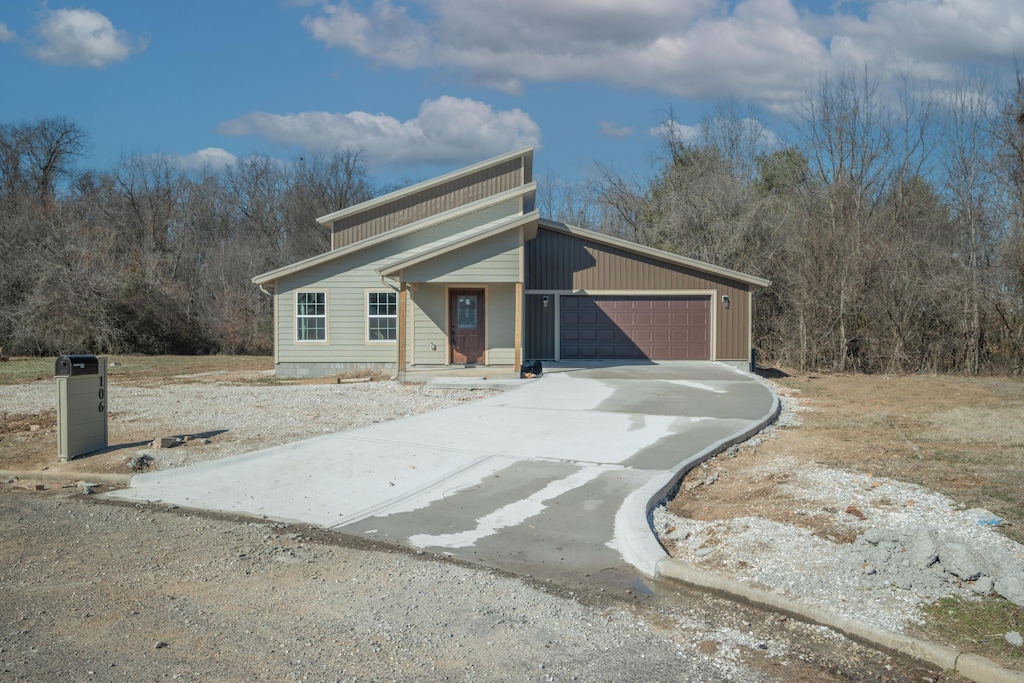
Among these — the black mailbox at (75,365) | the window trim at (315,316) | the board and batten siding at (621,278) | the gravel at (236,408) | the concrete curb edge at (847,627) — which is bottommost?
the concrete curb edge at (847,627)

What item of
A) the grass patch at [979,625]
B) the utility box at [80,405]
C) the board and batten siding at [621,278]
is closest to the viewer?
the grass patch at [979,625]

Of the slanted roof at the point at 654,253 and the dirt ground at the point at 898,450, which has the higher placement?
the slanted roof at the point at 654,253

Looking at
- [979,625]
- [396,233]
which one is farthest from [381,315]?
[979,625]

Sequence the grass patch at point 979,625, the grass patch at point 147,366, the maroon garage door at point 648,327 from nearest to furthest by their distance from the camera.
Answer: the grass patch at point 979,625 < the grass patch at point 147,366 < the maroon garage door at point 648,327

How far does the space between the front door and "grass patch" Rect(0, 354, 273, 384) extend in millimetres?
7374

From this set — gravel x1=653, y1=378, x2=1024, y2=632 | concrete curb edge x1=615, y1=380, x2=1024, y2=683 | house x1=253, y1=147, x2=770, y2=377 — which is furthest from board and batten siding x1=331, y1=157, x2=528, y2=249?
gravel x1=653, y1=378, x2=1024, y2=632

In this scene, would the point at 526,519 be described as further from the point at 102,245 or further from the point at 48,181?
the point at 48,181

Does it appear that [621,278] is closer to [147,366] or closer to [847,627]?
[147,366]

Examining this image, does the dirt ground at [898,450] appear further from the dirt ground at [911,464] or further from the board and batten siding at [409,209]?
the board and batten siding at [409,209]

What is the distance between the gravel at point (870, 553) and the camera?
481 cm

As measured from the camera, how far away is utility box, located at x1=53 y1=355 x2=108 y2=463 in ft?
29.9

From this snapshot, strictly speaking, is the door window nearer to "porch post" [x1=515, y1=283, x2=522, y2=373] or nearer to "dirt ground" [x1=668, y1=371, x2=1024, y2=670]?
"porch post" [x1=515, y1=283, x2=522, y2=373]

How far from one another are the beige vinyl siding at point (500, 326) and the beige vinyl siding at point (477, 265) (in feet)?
4.86

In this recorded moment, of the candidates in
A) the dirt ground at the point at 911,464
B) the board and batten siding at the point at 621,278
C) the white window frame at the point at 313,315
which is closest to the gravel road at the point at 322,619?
the dirt ground at the point at 911,464
